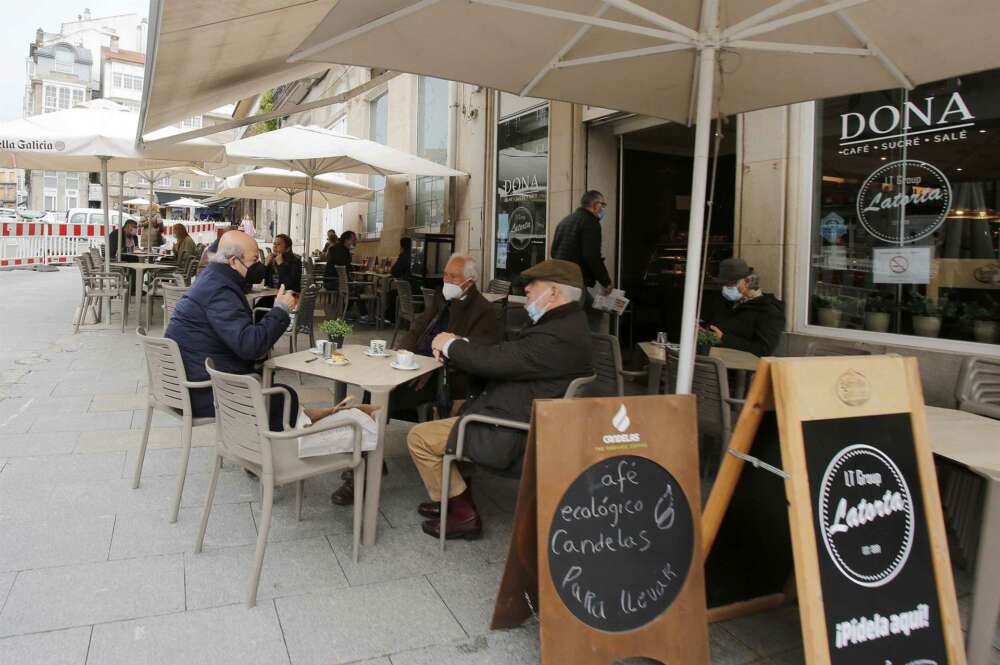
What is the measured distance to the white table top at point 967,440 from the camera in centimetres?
228

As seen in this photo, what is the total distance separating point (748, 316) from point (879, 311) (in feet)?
3.49

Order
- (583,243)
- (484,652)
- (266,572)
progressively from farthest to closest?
(583,243) < (266,572) < (484,652)

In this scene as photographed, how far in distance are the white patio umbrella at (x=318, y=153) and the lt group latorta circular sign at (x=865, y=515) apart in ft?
22.9

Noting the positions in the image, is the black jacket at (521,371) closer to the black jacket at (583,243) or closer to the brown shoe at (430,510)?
the brown shoe at (430,510)

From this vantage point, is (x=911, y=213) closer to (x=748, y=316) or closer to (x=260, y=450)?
(x=748, y=316)

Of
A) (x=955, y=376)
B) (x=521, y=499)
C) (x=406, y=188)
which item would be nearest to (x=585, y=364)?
(x=521, y=499)

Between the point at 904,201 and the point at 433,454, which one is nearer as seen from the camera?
the point at 433,454

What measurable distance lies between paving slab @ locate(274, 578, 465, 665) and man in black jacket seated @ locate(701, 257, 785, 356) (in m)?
2.80

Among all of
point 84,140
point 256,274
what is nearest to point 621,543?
point 256,274

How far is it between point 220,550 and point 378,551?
2.42 feet

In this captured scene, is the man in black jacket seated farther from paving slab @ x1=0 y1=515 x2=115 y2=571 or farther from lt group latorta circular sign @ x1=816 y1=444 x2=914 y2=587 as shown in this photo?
paving slab @ x1=0 y1=515 x2=115 y2=571

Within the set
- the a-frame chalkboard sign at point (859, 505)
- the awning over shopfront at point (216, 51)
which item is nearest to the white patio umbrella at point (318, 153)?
the awning over shopfront at point (216, 51)

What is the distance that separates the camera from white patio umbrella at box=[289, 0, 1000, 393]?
9.22 ft

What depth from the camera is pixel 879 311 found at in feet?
16.1
